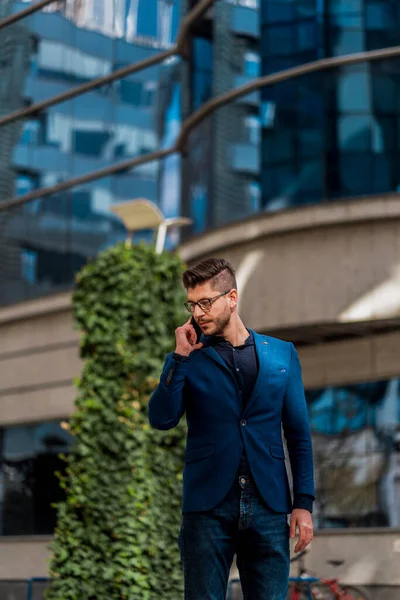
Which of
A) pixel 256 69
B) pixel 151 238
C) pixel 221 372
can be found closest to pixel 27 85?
pixel 151 238

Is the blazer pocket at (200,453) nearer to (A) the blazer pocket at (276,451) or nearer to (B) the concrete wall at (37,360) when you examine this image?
(A) the blazer pocket at (276,451)

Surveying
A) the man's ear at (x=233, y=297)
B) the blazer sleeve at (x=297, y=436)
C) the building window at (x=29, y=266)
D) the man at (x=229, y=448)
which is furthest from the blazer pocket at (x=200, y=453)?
the building window at (x=29, y=266)

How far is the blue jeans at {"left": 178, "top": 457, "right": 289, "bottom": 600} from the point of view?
14.2 feet

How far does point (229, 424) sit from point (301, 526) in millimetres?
466

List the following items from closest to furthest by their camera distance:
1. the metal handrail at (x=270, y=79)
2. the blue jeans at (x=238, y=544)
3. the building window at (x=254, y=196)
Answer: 1. the blue jeans at (x=238, y=544)
2. the metal handrail at (x=270, y=79)
3. the building window at (x=254, y=196)

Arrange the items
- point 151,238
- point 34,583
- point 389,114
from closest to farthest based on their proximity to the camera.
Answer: point 389,114, point 34,583, point 151,238

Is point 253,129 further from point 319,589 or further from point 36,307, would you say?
point 36,307

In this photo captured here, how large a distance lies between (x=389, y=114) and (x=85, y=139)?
30.3 ft

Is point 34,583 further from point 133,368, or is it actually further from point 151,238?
point 133,368

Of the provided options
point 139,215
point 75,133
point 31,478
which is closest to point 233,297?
point 139,215

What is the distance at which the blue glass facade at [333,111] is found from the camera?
47.9ft

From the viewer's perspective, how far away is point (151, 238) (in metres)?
20.8

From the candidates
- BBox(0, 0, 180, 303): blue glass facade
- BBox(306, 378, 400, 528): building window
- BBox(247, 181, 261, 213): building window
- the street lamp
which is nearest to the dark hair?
the street lamp

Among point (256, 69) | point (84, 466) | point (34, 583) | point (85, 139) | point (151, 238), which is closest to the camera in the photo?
point (84, 466)
